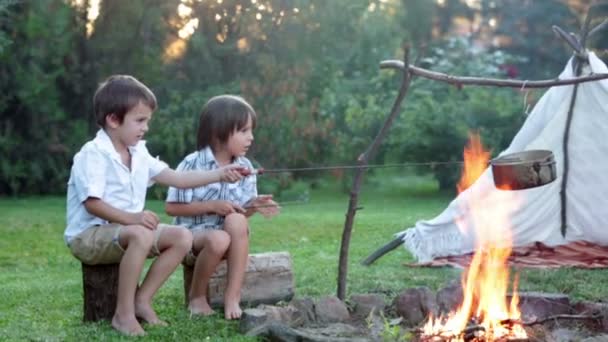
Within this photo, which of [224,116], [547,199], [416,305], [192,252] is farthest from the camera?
[547,199]

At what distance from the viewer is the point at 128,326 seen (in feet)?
14.9

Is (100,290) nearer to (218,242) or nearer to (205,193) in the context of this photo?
(218,242)

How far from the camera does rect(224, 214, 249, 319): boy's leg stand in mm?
4980

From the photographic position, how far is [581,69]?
7094 mm

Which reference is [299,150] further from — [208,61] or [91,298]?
[91,298]

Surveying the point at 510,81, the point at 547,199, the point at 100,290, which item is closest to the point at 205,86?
the point at 547,199

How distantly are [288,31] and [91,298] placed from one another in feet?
29.5

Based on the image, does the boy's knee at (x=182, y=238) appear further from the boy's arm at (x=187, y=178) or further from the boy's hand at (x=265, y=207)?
the boy's hand at (x=265, y=207)

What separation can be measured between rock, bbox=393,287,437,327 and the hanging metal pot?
2.09 feet

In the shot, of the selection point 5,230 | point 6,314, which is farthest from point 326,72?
point 6,314

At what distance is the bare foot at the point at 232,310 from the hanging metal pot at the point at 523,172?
1.38m

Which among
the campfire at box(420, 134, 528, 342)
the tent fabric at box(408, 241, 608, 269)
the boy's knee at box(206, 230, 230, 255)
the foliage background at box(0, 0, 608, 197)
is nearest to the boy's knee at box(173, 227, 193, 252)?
the boy's knee at box(206, 230, 230, 255)

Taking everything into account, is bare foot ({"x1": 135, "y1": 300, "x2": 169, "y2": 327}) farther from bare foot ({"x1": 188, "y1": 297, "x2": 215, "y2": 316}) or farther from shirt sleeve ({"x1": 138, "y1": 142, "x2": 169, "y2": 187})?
shirt sleeve ({"x1": 138, "y1": 142, "x2": 169, "y2": 187})

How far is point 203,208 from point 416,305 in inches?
45.6
